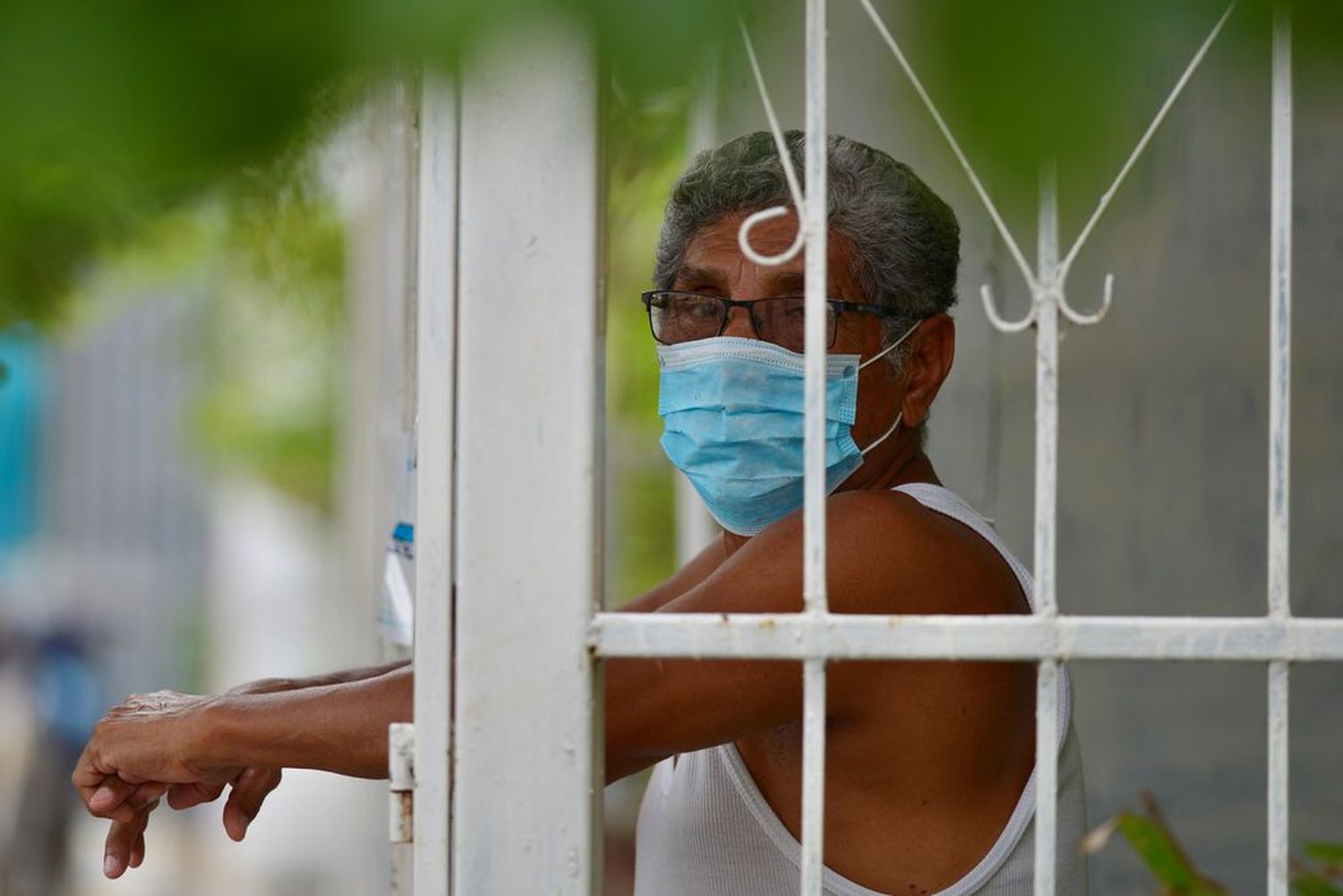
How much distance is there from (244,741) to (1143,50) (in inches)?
47.3

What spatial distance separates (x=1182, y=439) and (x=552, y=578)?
86.1 inches

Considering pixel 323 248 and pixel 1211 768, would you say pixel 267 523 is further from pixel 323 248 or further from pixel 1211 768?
pixel 1211 768

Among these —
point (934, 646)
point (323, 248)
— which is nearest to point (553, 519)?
point (934, 646)

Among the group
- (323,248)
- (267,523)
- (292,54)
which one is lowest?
(267,523)

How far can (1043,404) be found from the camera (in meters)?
1.27

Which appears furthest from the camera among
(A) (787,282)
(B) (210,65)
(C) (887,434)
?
(C) (887,434)

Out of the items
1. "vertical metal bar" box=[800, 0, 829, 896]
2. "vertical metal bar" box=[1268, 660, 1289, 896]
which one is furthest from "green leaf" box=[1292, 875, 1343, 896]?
"vertical metal bar" box=[800, 0, 829, 896]

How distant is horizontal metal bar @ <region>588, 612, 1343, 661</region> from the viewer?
1287 millimetres

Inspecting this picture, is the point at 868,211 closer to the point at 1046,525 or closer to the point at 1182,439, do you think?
the point at 1046,525

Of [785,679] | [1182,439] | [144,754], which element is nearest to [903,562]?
[785,679]

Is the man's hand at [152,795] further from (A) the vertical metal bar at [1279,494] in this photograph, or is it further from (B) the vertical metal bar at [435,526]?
(A) the vertical metal bar at [1279,494]

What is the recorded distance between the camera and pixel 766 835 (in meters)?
1.91

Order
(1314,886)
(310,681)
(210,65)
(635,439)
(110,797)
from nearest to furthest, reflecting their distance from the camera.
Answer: (210,65) → (1314,886) → (110,797) → (310,681) → (635,439)

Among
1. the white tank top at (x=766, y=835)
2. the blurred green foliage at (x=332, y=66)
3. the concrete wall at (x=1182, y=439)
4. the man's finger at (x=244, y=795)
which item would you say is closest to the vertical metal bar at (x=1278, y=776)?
the white tank top at (x=766, y=835)
